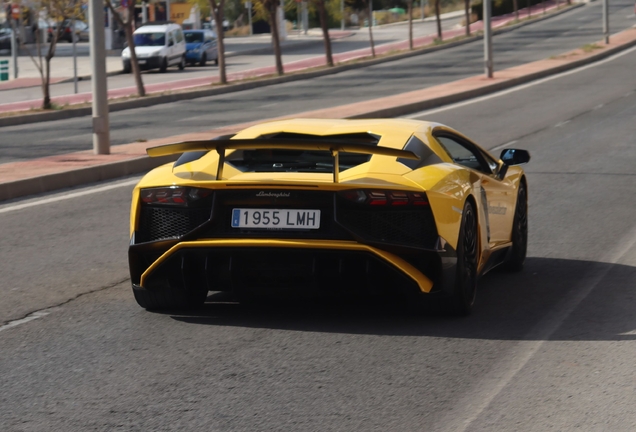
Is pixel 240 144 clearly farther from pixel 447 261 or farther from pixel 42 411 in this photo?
pixel 42 411

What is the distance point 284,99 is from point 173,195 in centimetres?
2686

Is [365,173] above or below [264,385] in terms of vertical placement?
above

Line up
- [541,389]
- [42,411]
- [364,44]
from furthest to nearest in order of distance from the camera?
[364,44], [541,389], [42,411]

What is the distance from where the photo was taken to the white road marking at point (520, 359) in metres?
4.96

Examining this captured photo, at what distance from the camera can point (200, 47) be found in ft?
177

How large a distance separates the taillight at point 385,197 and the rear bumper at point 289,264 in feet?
0.81

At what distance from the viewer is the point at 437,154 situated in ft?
23.7

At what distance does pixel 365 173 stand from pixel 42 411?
2422 millimetres

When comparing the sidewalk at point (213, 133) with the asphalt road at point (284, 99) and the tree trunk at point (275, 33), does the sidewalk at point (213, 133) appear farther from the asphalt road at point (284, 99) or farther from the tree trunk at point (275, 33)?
the tree trunk at point (275, 33)

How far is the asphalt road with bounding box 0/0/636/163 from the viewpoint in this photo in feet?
75.7

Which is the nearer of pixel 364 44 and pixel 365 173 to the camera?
pixel 365 173

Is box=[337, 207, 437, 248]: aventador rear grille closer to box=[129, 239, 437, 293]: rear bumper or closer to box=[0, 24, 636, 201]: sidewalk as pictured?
box=[129, 239, 437, 293]: rear bumper

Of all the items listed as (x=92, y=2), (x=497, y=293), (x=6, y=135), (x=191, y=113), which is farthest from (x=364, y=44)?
(x=497, y=293)

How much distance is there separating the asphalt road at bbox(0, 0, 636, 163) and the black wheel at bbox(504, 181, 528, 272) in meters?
11.7
